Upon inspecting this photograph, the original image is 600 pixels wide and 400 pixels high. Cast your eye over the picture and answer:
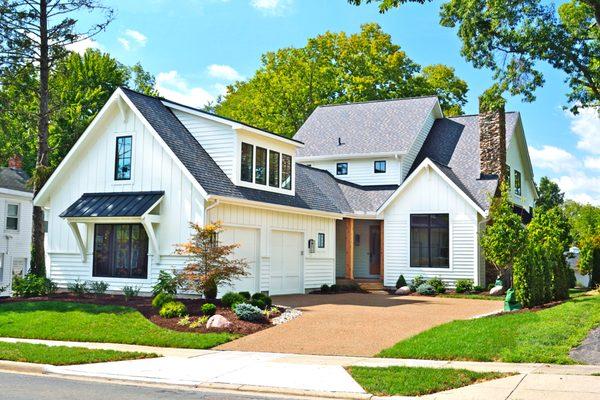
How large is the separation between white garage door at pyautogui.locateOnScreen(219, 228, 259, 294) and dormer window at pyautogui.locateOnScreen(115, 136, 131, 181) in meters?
3.99

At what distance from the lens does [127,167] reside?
71.4ft

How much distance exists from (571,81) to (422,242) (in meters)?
9.92

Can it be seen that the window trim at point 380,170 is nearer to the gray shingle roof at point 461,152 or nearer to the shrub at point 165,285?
the gray shingle roof at point 461,152

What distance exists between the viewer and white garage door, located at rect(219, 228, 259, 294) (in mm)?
20917

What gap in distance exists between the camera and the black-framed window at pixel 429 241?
2692 centimetres

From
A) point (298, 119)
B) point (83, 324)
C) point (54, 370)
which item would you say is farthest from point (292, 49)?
point (54, 370)

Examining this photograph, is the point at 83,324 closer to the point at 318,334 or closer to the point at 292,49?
the point at 318,334

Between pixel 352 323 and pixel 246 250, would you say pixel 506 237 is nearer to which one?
pixel 352 323

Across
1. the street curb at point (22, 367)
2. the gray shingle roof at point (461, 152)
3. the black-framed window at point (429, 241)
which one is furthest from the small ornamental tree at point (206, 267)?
the gray shingle roof at point (461, 152)

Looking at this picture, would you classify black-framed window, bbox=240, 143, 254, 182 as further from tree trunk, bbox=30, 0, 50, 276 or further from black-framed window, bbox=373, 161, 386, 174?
black-framed window, bbox=373, 161, 386, 174

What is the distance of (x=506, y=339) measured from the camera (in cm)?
1298

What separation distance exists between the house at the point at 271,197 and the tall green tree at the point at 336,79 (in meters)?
15.4

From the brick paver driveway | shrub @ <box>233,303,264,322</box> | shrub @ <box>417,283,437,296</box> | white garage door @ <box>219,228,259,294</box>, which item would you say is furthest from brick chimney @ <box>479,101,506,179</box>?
shrub @ <box>233,303,264,322</box>

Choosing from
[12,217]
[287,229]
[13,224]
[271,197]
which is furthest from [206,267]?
[13,224]
